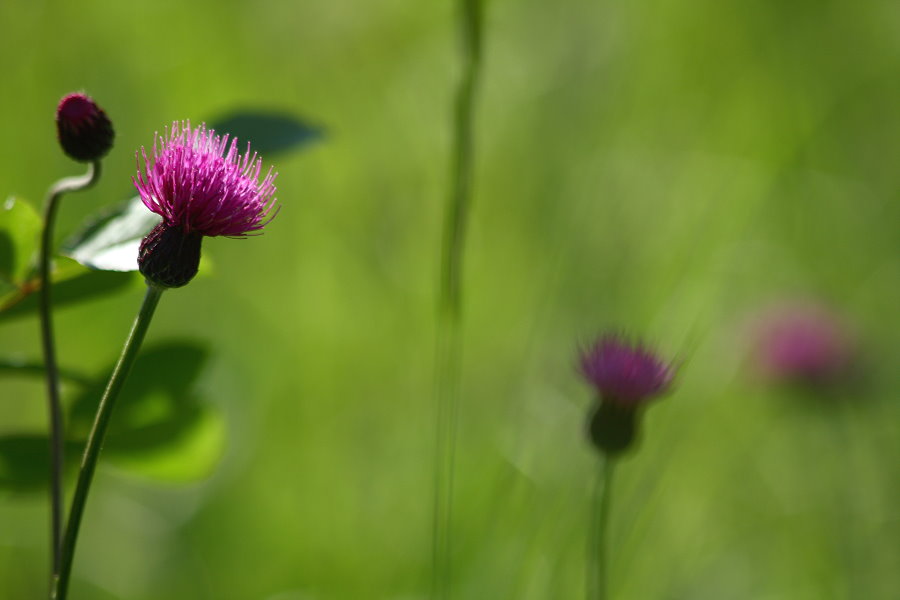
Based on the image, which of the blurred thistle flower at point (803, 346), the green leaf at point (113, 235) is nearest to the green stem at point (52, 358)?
the green leaf at point (113, 235)

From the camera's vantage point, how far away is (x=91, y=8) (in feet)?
10.9

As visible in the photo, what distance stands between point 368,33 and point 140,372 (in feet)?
8.91

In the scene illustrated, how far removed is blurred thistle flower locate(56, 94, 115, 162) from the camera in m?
0.97

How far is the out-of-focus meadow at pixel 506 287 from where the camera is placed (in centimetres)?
220

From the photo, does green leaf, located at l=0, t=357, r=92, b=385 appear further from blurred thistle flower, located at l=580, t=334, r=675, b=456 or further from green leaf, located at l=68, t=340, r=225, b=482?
blurred thistle flower, located at l=580, t=334, r=675, b=456

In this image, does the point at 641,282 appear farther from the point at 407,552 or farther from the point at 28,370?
the point at 28,370

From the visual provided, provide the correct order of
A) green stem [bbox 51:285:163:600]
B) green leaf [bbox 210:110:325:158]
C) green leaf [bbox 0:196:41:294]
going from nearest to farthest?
green stem [bbox 51:285:163:600] < green leaf [bbox 0:196:41:294] < green leaf [bbox 210:110:325:158]

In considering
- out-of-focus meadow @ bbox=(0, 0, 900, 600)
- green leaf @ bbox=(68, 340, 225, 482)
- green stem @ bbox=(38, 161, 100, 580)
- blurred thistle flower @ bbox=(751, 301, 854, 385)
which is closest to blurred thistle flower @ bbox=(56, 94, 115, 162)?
green stem @ bbox=(38, 161, 100, 580)

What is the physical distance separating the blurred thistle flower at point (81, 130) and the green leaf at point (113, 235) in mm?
64

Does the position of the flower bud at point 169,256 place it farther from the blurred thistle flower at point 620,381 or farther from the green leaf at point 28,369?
the blurred thistle flower at point 620,381

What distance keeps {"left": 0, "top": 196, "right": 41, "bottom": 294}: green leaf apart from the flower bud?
0.19m

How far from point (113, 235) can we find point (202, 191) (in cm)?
16

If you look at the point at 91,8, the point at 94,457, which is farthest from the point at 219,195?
the point at 91,8

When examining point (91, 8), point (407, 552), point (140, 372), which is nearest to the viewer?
point (140, 372)
